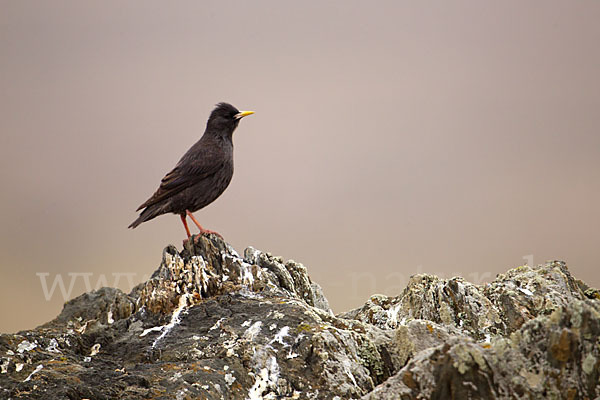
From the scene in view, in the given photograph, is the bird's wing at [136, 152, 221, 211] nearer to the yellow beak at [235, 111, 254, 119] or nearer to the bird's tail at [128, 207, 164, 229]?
the bird's tail at [128, 207, 164, 229]

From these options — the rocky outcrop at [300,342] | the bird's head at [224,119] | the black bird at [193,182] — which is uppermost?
the bird's head at [224,119]

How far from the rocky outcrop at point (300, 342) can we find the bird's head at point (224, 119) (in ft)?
10.2

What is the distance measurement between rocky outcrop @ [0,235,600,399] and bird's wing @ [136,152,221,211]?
181cm

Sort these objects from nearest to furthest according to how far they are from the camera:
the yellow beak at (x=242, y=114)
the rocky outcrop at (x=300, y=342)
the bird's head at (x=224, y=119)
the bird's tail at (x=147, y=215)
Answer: the rocky outcrop at (x=300, y=342), the bird's tail at (x=147, y=215), the bird's head at (x=224, y=119), the yellow beak at (x=242, y=114)

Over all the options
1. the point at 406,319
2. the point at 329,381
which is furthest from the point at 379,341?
the point at 406,319

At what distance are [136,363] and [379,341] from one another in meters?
3.11

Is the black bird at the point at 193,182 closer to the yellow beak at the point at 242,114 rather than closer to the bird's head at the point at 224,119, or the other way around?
the bird's head at the point at 224,119

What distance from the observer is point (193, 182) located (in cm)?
1068

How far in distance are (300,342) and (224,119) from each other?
6160mm

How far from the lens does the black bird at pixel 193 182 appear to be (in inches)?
419

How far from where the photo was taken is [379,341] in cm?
716

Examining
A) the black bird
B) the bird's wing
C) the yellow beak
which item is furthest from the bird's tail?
the yellow beak

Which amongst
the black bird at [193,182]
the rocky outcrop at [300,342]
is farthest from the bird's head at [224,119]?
the rocky outcrop at [300,342]

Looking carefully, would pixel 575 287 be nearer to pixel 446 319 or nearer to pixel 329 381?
pixel 446 319
